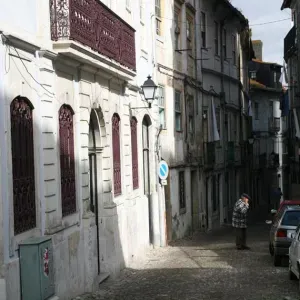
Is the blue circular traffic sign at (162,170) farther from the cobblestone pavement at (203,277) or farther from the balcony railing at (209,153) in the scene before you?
the balcony railing at (209,153)

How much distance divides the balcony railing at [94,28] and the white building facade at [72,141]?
18 millimetres

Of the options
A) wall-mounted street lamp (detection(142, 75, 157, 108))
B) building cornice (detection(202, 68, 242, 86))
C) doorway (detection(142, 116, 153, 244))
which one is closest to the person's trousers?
doorway (detection(142, 116, 153, 244))

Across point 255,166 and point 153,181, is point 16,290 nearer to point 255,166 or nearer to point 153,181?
point 153,181

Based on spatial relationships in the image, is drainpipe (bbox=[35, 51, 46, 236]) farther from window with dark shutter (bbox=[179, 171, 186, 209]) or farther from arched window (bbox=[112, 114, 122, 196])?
window with dark shutter (bbox=[179, 171, 186, 209])

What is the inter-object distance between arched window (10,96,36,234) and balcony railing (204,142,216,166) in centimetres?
1847

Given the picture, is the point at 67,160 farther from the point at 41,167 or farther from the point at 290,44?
the point at 290,44

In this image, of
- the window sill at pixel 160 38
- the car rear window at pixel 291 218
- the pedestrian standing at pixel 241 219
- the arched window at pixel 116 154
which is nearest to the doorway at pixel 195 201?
the window sill at pixel 160 38

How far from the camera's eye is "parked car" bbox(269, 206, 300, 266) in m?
15.3

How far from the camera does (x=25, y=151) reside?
32.0 feet

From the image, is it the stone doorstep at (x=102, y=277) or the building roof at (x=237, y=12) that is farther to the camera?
the building roof at (x=237, y=12)

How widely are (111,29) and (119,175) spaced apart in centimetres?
374

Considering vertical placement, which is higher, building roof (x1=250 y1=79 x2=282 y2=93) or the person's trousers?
building roof (x1=250 y1=79 x2=282 y2=93)

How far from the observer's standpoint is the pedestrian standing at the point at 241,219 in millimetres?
18969

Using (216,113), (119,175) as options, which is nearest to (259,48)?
(216,113)
